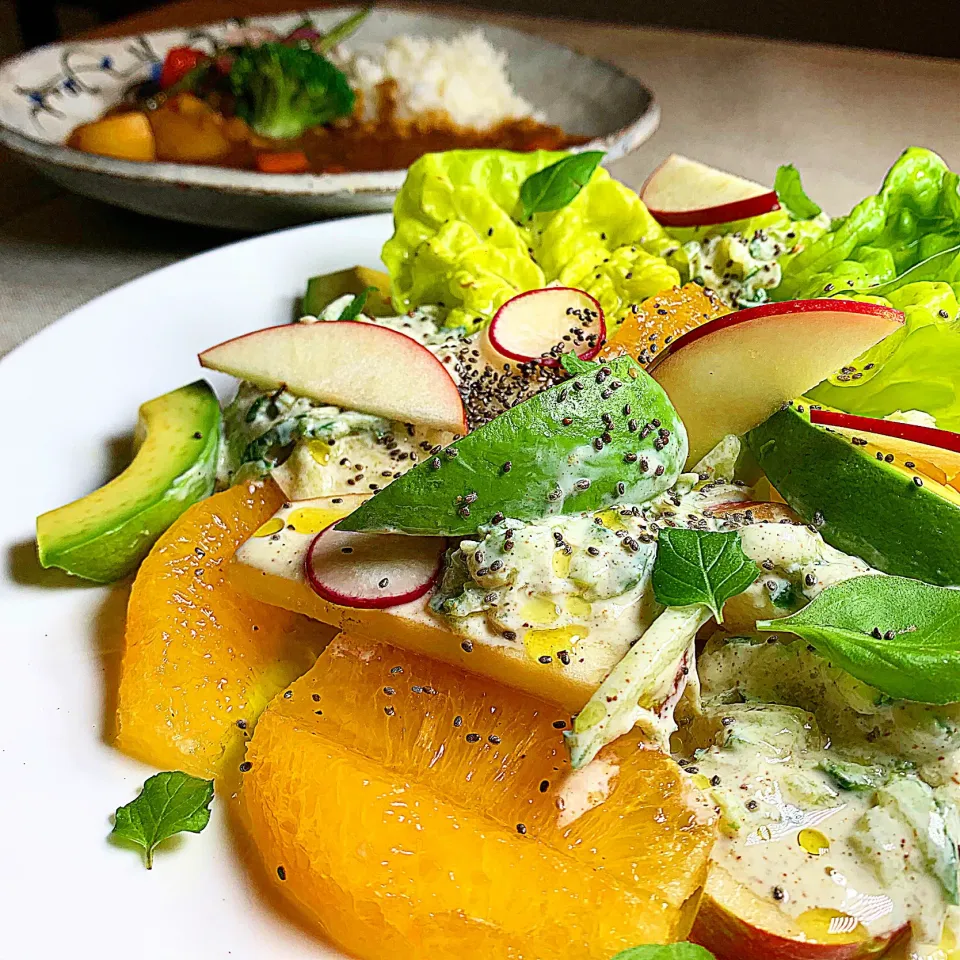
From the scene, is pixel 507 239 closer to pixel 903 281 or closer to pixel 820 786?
pixel 903 281

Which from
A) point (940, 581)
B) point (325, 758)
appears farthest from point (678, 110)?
point (325, 758)

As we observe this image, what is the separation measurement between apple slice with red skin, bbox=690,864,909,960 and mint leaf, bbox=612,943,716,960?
90 mm

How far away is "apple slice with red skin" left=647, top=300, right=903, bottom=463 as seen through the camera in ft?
5.67

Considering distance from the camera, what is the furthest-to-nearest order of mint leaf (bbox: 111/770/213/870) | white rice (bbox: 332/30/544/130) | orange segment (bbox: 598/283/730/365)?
white rice (bbox: 332/30/544/130) < orange segment (bbox: 598/283/730/365) < mint leaf (bbox: 111/770/213/870)

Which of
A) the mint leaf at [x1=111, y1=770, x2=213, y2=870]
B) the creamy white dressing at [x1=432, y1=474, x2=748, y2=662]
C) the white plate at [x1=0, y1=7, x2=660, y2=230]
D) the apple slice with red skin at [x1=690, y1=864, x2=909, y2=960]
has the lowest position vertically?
the mint leaf at [x1=111, y1=770, x2=213, y2=870]

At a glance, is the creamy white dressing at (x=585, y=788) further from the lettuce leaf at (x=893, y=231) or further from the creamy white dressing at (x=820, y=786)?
the lettuce leaf at (x=893, y=231)

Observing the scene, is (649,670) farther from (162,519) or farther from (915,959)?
(162,519)

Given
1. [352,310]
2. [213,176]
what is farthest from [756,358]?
[213,176]

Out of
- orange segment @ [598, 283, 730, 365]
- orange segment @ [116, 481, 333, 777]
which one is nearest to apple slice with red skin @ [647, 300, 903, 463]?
orange segment @ [598, 283, 730, 365]

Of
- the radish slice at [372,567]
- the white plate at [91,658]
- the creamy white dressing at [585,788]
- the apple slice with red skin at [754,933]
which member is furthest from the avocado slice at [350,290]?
the apple slice with red skin at [754,933]

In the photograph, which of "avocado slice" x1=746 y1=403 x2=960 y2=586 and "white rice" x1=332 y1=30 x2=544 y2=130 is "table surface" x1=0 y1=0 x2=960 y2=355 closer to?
"white rice" x1=332 y1=30 x2=544 y2=130

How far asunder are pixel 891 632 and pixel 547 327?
1.08 m

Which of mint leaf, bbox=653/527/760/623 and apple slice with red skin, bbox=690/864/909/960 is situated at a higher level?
mint leaf, bbox=653/527/760/623

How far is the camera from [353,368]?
2.03 metres
